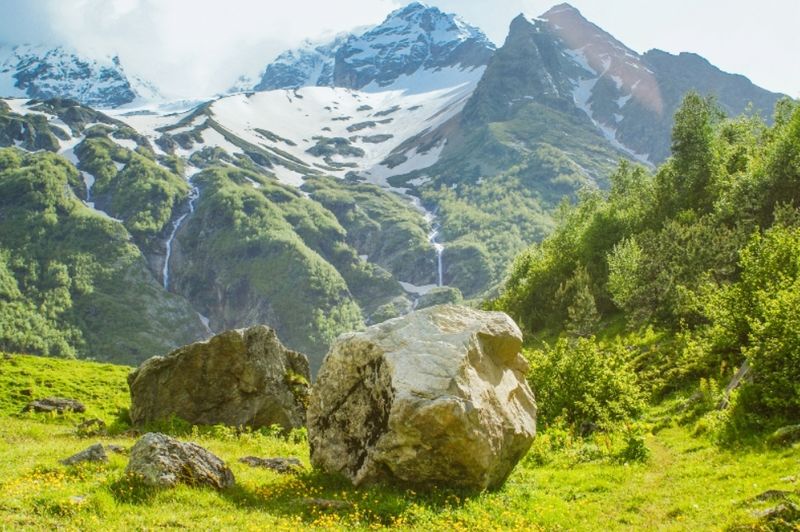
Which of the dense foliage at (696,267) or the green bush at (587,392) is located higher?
the dense foliage at (696,267)

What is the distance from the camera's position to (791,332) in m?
22.5

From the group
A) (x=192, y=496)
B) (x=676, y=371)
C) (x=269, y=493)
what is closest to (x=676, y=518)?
(x=269, y=493)

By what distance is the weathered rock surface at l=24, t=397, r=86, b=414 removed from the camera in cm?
4047

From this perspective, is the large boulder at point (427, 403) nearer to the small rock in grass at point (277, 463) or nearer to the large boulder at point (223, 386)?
the small rock in grass at point (277, 463)

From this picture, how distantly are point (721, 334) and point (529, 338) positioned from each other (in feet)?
166

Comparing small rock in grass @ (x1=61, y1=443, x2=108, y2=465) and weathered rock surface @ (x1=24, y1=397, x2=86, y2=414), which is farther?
weathered rock surface @ (x1=24, y1=397, x2=86, y2=414)

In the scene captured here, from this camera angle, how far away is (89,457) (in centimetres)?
2131

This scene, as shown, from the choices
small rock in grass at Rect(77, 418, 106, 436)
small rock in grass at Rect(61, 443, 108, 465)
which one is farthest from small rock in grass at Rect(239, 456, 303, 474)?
small rock in grass at Rect(77, 418, 106, 436)

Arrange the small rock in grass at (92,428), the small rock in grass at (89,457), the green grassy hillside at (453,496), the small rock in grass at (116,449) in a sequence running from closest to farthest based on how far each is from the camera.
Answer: the green grassy hillside at (453,496)
the small rock in grass at (89,457)
the small rock in grass at (116,449)
the small rock in grass at (92,428)

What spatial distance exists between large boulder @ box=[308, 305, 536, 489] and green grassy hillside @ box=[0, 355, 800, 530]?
94 centimetres

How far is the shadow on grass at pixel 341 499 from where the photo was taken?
1778 centimetres

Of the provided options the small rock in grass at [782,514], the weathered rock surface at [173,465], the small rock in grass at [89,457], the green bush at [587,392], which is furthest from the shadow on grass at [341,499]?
the green bush at [587,392]

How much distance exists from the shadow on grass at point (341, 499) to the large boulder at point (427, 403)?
494 millimetres

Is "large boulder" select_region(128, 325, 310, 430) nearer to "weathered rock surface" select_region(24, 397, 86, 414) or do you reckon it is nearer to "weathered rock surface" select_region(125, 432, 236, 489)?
"weathered rock surface" select_region(24, 397, 86, 414)
